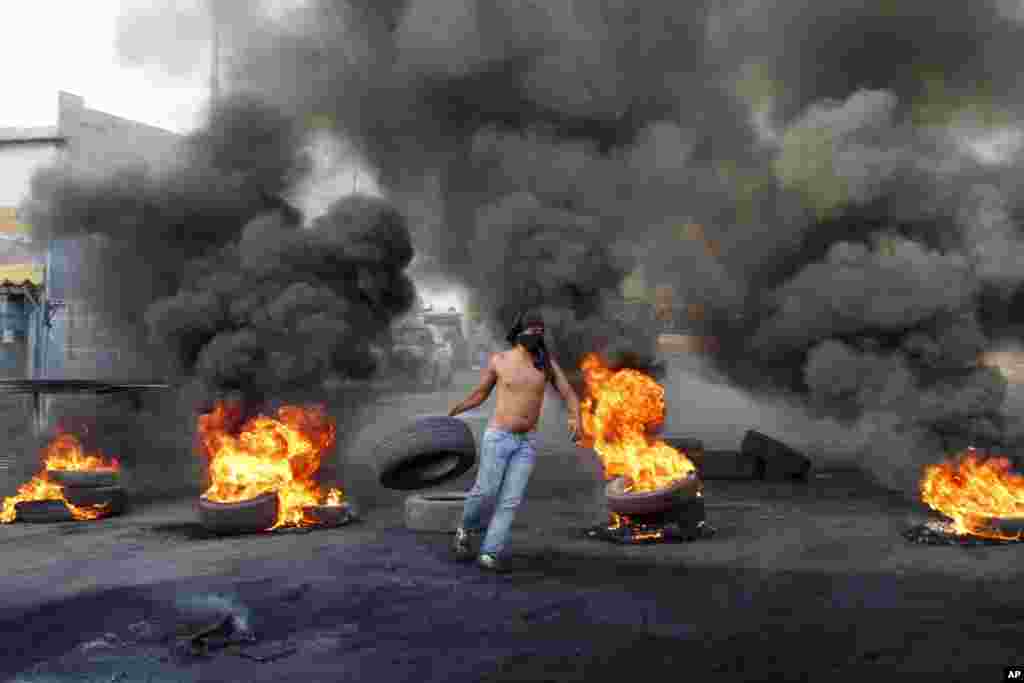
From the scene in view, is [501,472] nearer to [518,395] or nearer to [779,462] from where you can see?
[518,395]

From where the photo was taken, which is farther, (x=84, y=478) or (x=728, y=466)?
(x=728, y=466)

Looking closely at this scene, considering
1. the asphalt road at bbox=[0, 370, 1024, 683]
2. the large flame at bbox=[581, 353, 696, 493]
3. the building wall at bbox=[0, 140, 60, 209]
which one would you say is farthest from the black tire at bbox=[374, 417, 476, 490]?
the building wall at bbox=[0, 140, 60, 209]

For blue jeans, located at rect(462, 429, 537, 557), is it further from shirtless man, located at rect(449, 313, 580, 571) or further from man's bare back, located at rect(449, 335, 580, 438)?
man's bare back, located at rect(449, 335, 580, 438)

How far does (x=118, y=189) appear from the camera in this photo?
43.9 feet

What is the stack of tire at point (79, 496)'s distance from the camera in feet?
33.6

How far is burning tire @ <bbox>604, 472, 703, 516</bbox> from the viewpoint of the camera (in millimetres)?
8641

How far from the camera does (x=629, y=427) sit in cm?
1016

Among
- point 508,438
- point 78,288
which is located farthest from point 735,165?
point 78,288

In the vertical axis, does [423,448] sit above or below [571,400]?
below

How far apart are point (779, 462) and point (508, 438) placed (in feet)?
22.3

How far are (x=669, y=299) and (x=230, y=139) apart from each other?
700 cm

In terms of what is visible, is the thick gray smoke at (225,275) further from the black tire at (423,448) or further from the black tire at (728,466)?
the black tire at (728,466)

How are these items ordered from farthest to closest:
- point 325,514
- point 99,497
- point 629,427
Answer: point 99,497 < point 629,427 < point 325,514

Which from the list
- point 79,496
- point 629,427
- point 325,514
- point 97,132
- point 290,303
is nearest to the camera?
point 325,514
